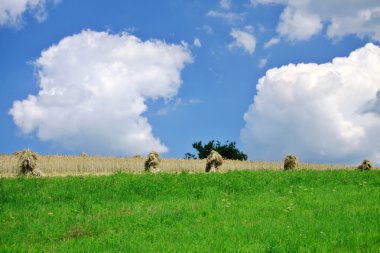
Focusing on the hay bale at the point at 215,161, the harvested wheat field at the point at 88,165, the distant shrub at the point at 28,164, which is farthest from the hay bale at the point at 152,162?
the distant shrub at the point at 28,164

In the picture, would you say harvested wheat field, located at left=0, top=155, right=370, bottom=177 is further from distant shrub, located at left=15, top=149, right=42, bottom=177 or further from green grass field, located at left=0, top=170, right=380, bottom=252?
green grass field, located at left=0, top=170, right=380, bottom=252

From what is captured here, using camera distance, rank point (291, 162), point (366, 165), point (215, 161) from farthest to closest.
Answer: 1. point (366, 165)
2. point (291, 162)
3. point (215, 161)

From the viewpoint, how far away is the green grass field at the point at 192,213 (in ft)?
44.9

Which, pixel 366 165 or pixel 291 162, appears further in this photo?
pixel 366 165

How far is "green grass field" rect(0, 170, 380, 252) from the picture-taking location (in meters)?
13.7

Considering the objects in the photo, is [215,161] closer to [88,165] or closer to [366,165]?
[88,165]

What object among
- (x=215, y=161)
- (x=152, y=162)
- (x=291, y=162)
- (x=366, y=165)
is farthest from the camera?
(x=366, y=165)

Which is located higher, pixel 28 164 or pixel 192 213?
pixel 28 164

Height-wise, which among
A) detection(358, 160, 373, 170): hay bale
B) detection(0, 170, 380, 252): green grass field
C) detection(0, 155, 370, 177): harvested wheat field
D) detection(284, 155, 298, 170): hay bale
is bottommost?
detection(0, 170, 380, 252): green grass field

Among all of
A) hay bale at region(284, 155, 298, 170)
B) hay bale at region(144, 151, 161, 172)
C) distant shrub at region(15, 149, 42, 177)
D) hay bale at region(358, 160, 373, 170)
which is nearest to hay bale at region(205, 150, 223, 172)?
hay bale at region(144, 151, 161, 172)

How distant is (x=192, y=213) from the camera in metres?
18.5

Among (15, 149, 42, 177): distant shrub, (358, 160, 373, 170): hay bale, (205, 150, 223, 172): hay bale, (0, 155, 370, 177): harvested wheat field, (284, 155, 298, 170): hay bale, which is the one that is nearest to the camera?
(15, 149, 42, 177): distant shrub

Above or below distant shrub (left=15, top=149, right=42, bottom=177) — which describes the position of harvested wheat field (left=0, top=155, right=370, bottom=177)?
above

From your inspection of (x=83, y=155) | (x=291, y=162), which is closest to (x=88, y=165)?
(x=83, y=155)
